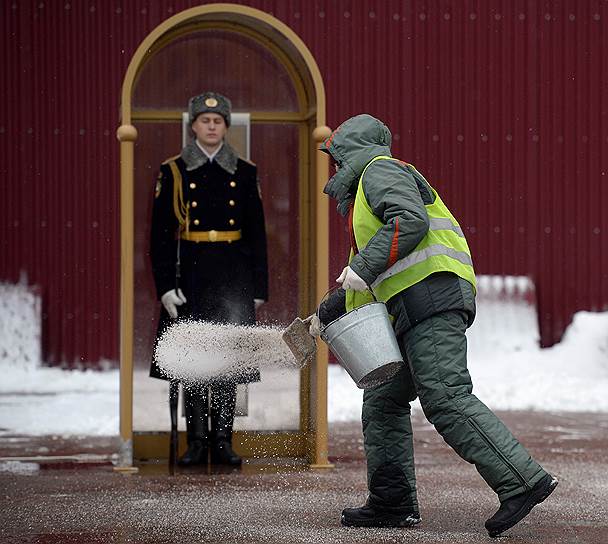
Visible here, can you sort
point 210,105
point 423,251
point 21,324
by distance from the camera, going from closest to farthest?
point 423,251 → point 210,105 → point 21,324

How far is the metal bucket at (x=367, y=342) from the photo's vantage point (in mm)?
4547

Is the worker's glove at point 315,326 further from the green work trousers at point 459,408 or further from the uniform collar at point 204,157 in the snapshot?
the uniform collar at point 204,157

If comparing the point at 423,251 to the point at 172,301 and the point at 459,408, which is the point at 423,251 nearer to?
the point at 459,408

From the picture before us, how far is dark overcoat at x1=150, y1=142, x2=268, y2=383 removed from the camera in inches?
255

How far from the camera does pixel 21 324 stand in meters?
11.0

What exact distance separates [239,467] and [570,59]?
6511 mm

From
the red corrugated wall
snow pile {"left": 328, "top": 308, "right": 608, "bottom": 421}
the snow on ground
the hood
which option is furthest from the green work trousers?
the red corrugated wall

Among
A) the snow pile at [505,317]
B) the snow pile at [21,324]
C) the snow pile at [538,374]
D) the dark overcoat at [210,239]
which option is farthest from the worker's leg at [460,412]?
the snow pile at [505,317]

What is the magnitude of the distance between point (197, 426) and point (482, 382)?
453 centimetres

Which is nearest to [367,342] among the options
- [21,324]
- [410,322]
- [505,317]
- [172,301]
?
[410,322]

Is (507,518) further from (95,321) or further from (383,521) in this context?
(95,321)

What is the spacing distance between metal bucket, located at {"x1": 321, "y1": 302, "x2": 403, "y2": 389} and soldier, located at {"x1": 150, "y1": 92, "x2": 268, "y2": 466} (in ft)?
6.37

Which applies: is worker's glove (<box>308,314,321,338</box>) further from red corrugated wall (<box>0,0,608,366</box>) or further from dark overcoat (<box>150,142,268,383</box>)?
red corrugated wall (<box>0,0,608,366</box>)

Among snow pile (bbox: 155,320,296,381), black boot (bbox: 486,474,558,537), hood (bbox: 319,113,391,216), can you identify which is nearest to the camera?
black boot (bbox: 486,474,558,537)
